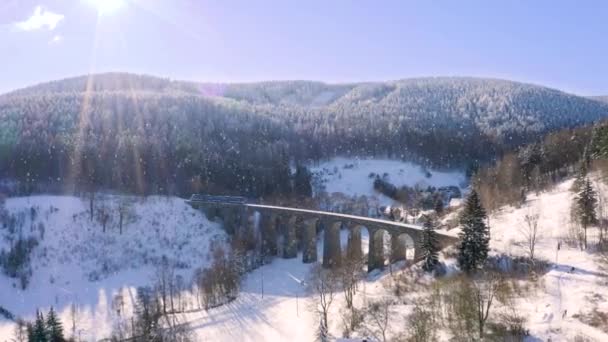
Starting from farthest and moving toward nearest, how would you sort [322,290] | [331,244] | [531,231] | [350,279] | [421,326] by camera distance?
[331,244], [350,279], [531,231], [322,290], [421,326]

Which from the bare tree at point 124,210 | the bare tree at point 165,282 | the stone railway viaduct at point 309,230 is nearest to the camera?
the bare tree at point 165,282


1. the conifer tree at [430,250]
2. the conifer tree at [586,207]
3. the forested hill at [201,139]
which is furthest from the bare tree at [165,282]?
the conifer tree at [586,207]

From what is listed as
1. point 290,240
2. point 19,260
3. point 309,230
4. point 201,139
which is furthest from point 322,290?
point 201,139

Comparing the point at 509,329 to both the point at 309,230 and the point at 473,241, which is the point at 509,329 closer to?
the point at 473,241

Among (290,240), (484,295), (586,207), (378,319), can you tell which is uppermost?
(586,207)

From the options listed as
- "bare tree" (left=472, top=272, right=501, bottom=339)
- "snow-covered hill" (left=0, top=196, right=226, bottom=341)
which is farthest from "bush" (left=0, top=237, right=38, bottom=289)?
"bare tree" (left=472, top=272, right=501, bottom=339)

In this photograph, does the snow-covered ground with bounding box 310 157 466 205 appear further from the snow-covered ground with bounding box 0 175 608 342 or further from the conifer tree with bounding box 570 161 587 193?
the conifer tree with bounding box 570 161 587 193

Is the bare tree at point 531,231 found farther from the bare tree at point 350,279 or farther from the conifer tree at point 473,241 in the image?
the bare tree at point 350,279
